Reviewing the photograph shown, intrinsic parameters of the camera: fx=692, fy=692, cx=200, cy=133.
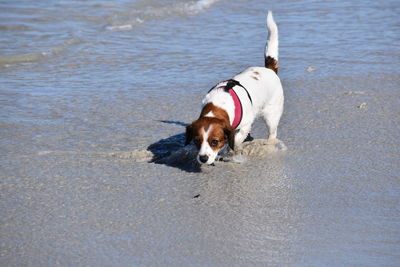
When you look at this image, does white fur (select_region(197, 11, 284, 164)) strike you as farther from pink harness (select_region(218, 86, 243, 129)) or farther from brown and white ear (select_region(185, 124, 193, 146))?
brown and white ear (select_region(185, 124, 193, 146))

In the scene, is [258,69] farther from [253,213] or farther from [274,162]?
[253,213]

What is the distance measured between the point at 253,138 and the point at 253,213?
175 centimetres

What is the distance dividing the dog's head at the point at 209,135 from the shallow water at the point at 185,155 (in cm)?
24

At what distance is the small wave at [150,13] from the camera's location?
1151cm

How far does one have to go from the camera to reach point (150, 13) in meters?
12.5

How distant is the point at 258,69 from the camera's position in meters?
6.09

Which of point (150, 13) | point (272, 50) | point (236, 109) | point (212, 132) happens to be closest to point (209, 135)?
point (212, 132)

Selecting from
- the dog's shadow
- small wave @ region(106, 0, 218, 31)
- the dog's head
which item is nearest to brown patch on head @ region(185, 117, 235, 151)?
the dog's head

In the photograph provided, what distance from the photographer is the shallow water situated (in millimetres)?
4094

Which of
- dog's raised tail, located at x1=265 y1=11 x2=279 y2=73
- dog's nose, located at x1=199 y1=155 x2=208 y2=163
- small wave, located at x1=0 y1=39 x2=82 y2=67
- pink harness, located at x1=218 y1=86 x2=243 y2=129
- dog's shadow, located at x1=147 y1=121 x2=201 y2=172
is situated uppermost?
dog's raised tail, located at x1=265 y1=11 x2=279 y2=73

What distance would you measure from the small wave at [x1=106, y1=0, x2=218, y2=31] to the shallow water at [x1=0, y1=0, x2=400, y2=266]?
0.51 meters

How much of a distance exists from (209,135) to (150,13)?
7.79 metres

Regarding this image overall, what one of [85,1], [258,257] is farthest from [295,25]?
[258,257]

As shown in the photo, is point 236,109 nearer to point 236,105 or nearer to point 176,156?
point 236,105
